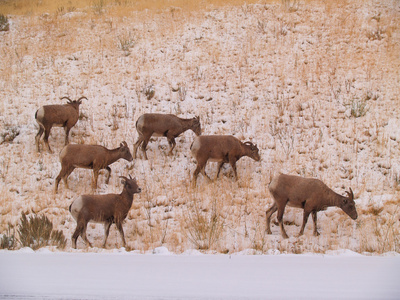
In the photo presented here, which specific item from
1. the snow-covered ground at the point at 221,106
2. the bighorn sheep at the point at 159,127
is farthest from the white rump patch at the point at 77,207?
the bighorn sheep at the point at 159,127

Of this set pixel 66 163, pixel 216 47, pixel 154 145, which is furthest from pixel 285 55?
pixel 66 163

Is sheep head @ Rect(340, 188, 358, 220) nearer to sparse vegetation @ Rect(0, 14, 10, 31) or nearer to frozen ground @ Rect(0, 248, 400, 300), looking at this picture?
frozen ground @ Rect(0, 248, 400, 300)

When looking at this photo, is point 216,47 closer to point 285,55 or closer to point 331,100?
point 285,55

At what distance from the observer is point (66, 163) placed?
8.95m

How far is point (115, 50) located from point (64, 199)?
864 centimetres

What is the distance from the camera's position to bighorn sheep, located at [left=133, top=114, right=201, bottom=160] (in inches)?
404

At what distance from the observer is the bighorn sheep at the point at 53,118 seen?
10430 millimetres

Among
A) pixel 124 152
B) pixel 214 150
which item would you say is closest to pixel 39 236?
pixel 124 152

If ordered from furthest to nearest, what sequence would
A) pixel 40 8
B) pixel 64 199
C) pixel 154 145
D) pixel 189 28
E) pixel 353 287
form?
1. pixel 40 8
2. pixel 189 28
3. pixel 154 145
4. pixel 64 199
5. pixel 353 287

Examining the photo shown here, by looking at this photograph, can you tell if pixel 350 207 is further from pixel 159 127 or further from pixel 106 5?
pixel 106 5

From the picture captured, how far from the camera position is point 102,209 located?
6.75 metres

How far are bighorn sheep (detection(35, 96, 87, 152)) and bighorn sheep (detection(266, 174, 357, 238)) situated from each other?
6193mm

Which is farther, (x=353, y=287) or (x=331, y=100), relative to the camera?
(x=331, y=100)

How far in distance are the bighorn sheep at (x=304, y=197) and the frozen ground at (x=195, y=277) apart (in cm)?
407
